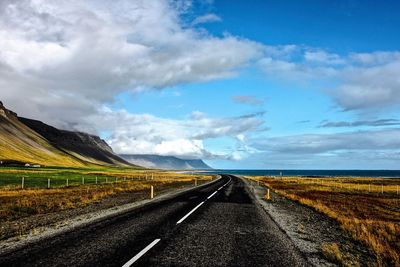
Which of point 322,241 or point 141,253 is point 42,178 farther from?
point 322,241

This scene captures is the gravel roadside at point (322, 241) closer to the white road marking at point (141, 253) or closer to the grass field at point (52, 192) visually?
the white road marking at point (141, 253)

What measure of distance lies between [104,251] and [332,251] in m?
6.64

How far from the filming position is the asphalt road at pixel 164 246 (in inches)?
327

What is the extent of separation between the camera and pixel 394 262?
9.27 meters

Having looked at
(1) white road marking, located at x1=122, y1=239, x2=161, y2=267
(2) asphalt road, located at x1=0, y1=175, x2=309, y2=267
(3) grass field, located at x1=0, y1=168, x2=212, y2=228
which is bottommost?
(3) grass field, located at x1=0, y1=168, x2=212, y2=228

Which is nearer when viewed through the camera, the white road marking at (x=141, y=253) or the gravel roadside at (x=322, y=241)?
the white road marking at (x=141, y=253)

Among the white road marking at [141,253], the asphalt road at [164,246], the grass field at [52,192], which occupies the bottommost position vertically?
the grass field at [52,192]

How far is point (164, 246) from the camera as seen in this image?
9.81 m

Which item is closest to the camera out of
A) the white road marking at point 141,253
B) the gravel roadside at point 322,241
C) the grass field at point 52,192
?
the white road marking at point 141,253

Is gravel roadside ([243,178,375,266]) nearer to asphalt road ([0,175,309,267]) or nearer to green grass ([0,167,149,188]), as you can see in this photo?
asphalt road ([0,175,309,267])

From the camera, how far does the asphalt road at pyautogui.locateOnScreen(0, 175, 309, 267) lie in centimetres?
830

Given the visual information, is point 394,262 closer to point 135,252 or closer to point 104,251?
point 135,252

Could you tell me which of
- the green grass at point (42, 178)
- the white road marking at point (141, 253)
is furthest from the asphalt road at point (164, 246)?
the green grass at point (42, 178)

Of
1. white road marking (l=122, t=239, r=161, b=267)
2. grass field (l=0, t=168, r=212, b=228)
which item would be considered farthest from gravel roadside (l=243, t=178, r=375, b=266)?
grass field (l=0, t=168, r=212, b=228)
